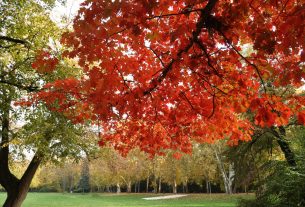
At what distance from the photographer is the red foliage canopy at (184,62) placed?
551 centimetres

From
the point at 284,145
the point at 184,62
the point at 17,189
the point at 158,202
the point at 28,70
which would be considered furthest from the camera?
the point at 158,202

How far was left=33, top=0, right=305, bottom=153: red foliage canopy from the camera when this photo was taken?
5508 millimetres

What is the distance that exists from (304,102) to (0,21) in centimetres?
998

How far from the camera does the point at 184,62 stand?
7.19 metres

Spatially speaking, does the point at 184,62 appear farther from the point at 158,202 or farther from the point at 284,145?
the point at 158,202

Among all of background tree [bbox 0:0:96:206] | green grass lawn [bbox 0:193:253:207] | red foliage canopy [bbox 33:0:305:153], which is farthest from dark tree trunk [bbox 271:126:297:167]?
background tree [bbox 0:0:96:206]

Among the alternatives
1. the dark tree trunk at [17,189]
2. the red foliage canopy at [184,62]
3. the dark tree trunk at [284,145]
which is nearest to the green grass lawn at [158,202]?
the dark tree trunk at [284,145]

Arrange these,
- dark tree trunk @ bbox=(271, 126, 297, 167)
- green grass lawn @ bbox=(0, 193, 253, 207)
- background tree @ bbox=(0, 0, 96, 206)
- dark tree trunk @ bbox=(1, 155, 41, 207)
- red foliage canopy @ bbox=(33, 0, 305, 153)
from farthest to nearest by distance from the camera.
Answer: green grass lawn @ bbox=(0, 193, 253, 207) < dark tree trunk @ bbox=(1, 155, 41, 207) < dark tree trunk @ bbox=(271, 126, 297, 167) < background tree @ bbox=(0, 0, 96, 206) < red foliage canopy @ bbox=(33, 0, 305, 153)

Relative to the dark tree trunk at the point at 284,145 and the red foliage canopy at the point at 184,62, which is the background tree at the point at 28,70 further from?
the dark tree trunk at the point at 284,145

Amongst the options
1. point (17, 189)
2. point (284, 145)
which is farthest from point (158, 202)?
point (284, 145)

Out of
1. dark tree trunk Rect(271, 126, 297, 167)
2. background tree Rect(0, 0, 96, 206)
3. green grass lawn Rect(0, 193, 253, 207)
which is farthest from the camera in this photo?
green grass lawn Rect(0, 193, 253, 207)

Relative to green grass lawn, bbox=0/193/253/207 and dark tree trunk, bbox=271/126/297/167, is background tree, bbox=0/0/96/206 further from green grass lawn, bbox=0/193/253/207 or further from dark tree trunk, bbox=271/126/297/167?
green grass lawn, bbox=0/193/253/207

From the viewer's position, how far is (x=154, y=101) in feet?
30.1

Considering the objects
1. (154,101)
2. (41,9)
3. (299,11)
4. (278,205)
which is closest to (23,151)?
(41,9)
